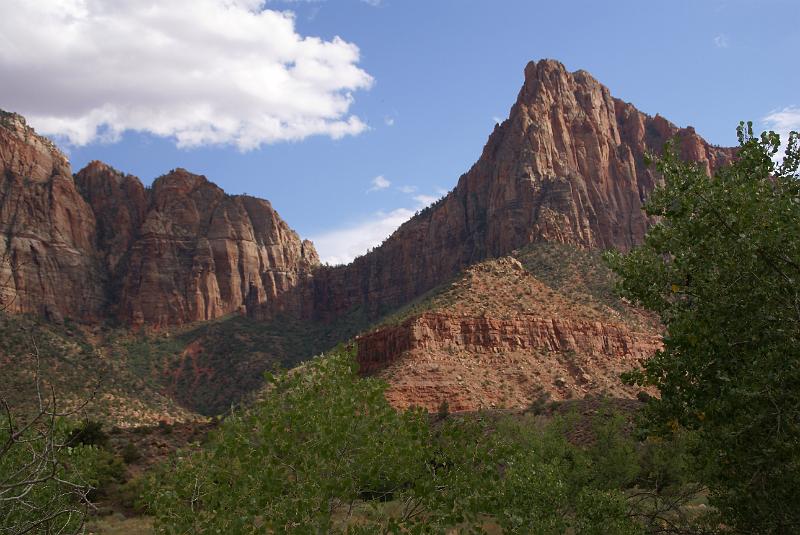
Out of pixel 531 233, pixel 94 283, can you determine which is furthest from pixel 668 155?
pixel 94 283

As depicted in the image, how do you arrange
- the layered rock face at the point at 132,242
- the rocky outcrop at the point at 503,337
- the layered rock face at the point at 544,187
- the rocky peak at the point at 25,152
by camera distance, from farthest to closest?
1. the rocky peak at the point at 25,152
2. the layered rock face at the point at 132,242
3. the layered rock face at the point at 544,187
4. the rocky outcrop at the point at 503,337

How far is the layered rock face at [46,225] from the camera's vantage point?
403ft

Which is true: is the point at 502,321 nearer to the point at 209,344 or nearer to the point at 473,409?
the point at 473,409

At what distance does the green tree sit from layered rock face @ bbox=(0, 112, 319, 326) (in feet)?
388

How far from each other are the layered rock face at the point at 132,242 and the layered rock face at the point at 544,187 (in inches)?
577

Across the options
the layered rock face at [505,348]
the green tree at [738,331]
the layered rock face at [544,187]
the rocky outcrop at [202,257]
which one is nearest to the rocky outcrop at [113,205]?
the rocky outcrop at [202,257]

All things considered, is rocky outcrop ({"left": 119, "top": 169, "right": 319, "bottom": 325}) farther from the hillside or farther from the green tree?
the green tree

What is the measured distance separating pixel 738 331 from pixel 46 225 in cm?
14097

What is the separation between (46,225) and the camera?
129875 mm

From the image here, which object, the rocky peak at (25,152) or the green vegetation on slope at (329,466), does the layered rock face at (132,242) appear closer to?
the rocky peak at (25,152)

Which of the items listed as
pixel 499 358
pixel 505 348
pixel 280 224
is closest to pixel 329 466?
pixel 499 358

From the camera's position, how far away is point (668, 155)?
14195 millimetres

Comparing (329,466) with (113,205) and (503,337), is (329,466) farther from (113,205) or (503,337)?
(113,205)

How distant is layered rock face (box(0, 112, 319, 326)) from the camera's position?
127 meters
